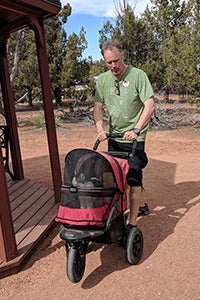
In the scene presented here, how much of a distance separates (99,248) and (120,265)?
355 mm

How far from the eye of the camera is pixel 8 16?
379 cm

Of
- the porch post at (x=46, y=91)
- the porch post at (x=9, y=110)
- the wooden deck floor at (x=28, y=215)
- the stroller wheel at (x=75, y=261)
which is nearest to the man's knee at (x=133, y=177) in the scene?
the stroller wheel at (x=75, y=261)

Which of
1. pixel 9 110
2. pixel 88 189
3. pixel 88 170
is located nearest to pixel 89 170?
pixel 88 170

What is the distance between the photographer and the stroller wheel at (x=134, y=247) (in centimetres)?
253

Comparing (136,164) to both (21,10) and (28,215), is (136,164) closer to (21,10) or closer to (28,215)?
(28,215)

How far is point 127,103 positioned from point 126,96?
0.06 m

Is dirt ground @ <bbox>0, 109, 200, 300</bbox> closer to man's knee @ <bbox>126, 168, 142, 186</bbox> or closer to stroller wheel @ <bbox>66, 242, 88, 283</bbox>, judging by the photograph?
stroller wheel @ <bbox>66, 242, 88, 283</bbox>

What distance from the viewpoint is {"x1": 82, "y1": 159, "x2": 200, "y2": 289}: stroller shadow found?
8.71ft

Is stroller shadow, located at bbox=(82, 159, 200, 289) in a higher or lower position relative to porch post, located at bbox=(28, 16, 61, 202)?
lower

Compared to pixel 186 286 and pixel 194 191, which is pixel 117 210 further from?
pixel 194 191

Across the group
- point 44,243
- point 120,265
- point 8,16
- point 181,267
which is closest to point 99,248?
point 120,265

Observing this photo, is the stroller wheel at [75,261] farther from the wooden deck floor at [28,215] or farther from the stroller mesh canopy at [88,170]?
the wooden deck floor at [28,215]

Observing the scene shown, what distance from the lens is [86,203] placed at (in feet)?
7.10

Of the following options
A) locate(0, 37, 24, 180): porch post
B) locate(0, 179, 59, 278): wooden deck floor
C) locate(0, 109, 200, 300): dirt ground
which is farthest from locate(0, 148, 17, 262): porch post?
locate(0, 37, 24, 180): porch post
